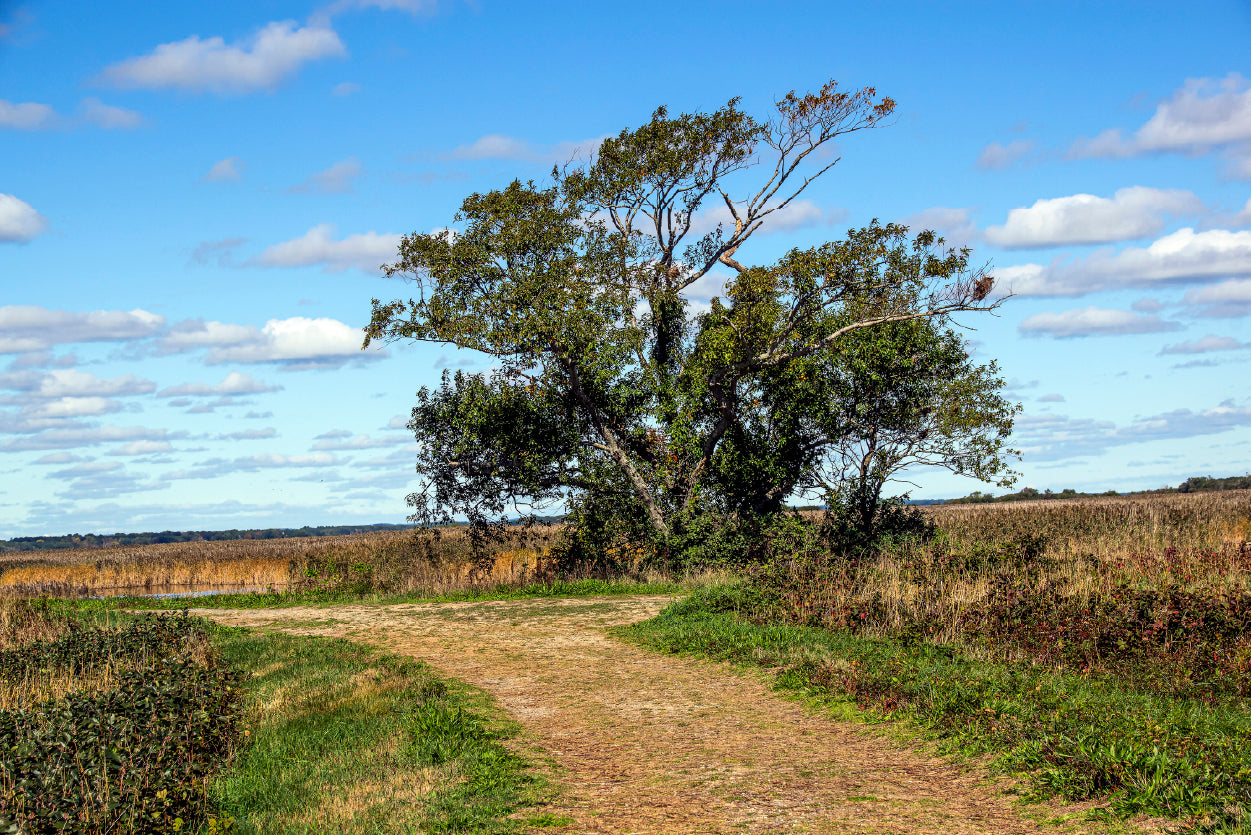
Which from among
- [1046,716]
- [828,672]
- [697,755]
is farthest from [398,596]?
[1046,716]

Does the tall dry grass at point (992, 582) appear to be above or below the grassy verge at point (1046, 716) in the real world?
above

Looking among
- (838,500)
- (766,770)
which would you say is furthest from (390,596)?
(766,770)

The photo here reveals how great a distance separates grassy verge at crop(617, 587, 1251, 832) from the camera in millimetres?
6215

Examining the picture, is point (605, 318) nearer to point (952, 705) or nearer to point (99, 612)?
point (99, 612)

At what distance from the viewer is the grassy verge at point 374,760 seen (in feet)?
22.1

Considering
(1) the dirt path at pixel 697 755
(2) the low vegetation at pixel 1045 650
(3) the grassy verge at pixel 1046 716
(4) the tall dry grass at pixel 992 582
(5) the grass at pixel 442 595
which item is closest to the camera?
(3) the grassy verge at pixel 1046 716

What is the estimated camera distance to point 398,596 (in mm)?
21859

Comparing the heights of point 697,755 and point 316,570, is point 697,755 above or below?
below

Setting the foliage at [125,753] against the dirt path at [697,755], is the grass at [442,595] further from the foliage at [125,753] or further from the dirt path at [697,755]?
the foliage at [125,753]

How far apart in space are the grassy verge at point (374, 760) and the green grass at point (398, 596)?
9124 millimetres

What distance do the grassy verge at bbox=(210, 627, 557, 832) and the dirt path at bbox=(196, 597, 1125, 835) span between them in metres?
0.49

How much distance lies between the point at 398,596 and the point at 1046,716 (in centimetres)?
1664

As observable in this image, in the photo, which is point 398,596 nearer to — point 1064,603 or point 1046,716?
point 1064,603

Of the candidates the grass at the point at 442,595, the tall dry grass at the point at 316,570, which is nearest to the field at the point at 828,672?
the grass at the point at 442,595
